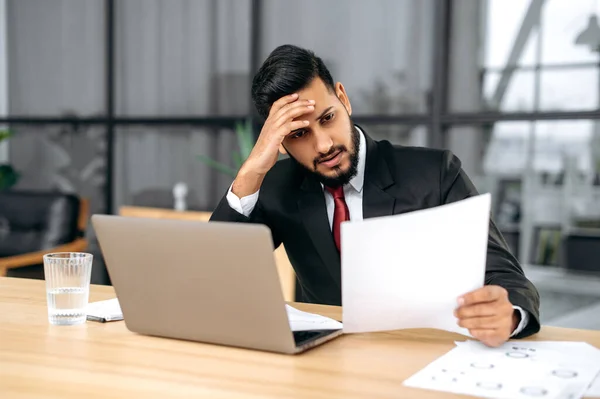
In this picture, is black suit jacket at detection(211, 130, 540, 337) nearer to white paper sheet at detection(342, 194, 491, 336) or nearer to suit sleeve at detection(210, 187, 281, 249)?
suit sleeve at detection(210, 187, 281, 249)

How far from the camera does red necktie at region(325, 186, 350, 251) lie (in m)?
1.98

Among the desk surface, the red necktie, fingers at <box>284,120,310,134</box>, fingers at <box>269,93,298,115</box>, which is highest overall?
fingers at <box>269,93,298,115</box>

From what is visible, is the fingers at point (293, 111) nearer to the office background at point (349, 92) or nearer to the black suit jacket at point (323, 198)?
the black suit jacket at point (323, 198)

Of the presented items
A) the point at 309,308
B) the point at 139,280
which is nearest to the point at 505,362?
the point at 309,308

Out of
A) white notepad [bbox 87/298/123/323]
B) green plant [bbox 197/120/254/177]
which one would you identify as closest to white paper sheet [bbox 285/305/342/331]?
white notepad [bbox 87/298/123/323]

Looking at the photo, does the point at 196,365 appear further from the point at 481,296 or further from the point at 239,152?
the point at 239,152

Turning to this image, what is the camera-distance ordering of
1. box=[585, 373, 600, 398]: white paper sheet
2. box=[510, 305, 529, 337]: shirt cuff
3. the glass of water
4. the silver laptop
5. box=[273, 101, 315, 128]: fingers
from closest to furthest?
box=[585, 373, 600, 398]: white paper sheet, the silver laptop, box=[510, 305, 529, 337]: shirt cuff, the glass of water, box=[273, 101, 315, 128]: fingers

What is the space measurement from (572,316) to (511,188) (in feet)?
2.58

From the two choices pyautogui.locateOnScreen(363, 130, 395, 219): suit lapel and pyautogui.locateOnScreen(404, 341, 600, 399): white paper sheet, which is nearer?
pyautogui.locateOnScreen(404, 341, 600, 399): white paper sheet


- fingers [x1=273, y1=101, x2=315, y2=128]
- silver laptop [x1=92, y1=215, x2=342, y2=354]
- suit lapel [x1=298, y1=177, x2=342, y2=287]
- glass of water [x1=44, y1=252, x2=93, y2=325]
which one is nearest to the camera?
silver laptop [x1=92, y1=215, x2=342, y2=354]

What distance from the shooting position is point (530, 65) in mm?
4324

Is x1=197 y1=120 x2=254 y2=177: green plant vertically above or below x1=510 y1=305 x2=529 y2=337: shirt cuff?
above

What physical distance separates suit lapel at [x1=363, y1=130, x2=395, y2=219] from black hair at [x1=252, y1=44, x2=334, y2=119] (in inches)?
9.2

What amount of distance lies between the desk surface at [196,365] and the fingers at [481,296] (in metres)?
0.10
